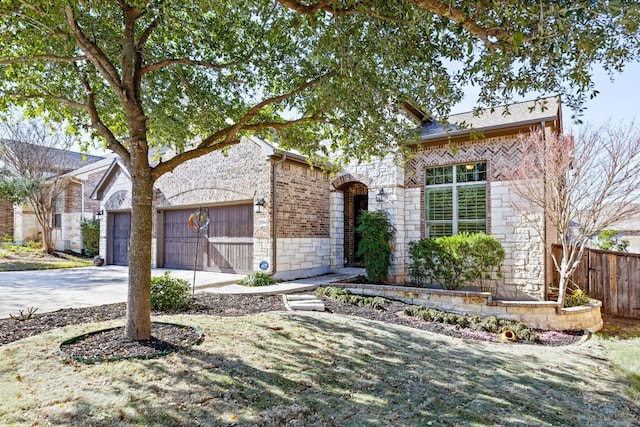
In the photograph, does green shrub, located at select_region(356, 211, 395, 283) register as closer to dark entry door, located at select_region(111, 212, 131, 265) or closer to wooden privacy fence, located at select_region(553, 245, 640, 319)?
wooden privacy fence, located at select_region(553, 245, 640, 319)

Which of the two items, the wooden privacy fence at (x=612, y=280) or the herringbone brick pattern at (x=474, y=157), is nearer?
the wooden privacy fence at (x=612, y=280)

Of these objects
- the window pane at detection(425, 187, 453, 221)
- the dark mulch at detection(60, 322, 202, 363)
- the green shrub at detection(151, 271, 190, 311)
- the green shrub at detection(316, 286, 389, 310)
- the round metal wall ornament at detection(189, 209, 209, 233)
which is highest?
the window pane at detection(425, 187, 453, 221)

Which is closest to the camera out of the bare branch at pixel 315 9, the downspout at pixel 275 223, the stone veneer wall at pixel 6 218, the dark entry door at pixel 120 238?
the bare branch at pixel 315 9

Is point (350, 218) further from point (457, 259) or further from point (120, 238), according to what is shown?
point (120, 238)

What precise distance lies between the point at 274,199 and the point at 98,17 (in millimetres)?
5705

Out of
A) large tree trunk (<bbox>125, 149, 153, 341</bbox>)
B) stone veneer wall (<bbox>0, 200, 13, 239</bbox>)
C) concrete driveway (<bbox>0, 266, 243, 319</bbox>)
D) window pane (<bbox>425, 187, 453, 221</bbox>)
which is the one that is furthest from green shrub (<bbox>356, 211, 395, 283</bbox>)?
stone veneer wall (<bbox>0, 200, 13, 239</bbox>)

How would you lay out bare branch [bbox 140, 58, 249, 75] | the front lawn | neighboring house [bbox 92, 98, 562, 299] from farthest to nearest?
the front lawn, neighboring house [bbox 92, 98, 562, 299], bare branch [bbox 140, 58, 249, 75]

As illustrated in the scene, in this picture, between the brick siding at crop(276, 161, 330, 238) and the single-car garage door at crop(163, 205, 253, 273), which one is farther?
the single-car garage door at crop(163, 205, 253, 273)

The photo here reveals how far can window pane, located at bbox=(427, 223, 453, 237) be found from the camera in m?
9.52

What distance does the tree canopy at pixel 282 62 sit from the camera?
11.2 feet

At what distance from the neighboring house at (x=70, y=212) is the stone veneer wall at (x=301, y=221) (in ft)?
41.1

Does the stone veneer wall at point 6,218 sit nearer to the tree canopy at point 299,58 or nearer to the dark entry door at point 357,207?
the tree canopy at point 299,58

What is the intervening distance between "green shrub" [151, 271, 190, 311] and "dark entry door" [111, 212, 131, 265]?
929cm

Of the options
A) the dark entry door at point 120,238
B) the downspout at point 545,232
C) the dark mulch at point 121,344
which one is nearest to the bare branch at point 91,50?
the dark mulch at point 121,344
